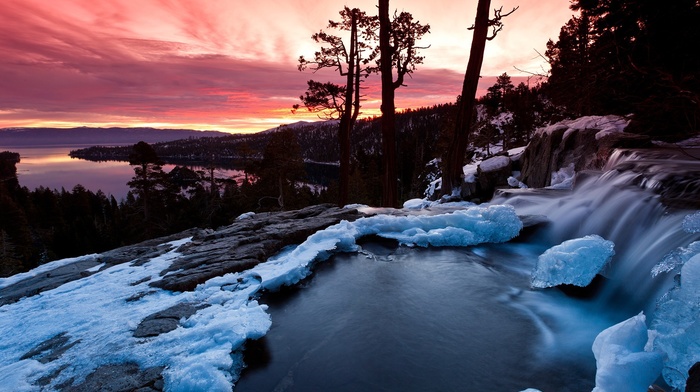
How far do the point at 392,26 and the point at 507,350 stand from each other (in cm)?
1319

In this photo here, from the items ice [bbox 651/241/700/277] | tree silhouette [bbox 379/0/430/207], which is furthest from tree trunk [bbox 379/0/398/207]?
ice [bbox 651/241/700/277]

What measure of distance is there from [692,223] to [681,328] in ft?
6.58

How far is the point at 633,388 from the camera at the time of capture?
106 inches

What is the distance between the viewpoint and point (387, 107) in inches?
A: 528

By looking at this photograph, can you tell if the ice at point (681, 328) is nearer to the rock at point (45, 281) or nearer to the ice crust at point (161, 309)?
the ice crust at point (161, 309)

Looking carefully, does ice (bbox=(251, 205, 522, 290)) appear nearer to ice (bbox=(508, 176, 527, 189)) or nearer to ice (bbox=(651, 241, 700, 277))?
ice (bbox=(651, 241, 700, 277))

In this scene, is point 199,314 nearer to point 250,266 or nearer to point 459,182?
point 250,266

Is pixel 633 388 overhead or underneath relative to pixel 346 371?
overhead

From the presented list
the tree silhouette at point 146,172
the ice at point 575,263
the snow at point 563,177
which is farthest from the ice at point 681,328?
the tree silhouette at point 146,172

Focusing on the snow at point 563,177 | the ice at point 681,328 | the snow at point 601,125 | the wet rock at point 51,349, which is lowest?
the wet rock at point 51,349

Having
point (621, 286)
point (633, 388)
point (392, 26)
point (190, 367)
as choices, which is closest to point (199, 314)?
point (190, 367)

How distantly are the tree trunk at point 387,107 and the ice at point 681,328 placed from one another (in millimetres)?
11147

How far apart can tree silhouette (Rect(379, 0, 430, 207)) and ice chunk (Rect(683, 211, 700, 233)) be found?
1012 cm

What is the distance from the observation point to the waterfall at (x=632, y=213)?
4516 millimetres
